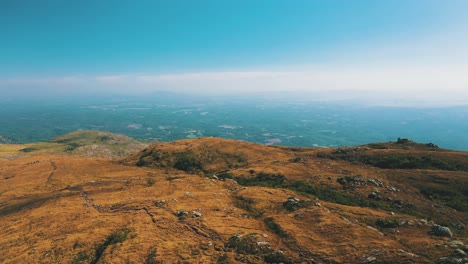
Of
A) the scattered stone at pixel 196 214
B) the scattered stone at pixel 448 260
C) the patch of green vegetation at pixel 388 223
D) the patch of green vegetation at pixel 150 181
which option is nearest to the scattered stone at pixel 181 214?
the scattered stone at pixel 196 214

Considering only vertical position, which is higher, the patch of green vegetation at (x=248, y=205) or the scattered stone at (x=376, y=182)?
the scattered stone at (x=376, y=182)

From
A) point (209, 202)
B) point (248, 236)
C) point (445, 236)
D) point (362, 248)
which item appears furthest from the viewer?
point (209, 202)

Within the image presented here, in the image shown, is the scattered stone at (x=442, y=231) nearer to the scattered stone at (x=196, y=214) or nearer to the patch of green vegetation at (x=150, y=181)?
the scattered stone at (x=196, y=214)

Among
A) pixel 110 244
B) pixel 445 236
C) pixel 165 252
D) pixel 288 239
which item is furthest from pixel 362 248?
pixel 110 244

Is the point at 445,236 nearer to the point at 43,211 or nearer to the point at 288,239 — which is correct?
the point at 288,239

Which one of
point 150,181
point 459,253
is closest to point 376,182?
point 459,253

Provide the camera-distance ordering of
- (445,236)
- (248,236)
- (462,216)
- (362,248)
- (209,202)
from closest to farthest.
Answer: (362,248)
(445,236)
(248,236)
(462,216)
(209,202)
